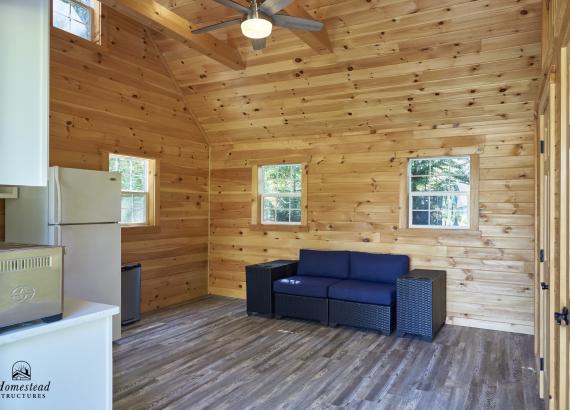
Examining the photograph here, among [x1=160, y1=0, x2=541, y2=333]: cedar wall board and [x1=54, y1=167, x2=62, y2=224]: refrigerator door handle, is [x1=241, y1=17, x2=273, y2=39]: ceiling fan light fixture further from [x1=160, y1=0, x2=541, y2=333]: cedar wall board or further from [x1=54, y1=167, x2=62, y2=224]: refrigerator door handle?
[x1=54, y1=167, x2=62, y2=224]: refrigerator door handle

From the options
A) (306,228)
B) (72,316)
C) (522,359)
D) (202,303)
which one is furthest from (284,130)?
(72,316)

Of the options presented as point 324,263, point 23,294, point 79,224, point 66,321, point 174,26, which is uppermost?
point 174,26

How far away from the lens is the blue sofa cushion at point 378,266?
195 inches

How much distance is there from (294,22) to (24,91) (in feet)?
6.72

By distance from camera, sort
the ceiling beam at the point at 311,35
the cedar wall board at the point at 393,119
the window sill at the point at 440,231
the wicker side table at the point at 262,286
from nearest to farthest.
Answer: the ceiling beam at the point at 311,35, the cedar wall board at the point at 393,119, the window sill at the point at 440,231, the wicker side table at the point at 262,286

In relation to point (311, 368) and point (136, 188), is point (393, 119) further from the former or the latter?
point (136, 188)

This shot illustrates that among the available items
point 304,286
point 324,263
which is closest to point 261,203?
point 324,263

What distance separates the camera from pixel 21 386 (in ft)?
5.17

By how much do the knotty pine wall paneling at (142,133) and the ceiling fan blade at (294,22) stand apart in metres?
2.61

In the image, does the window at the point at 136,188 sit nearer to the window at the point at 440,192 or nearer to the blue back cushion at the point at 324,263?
the blue back cushion at the point at 324,263

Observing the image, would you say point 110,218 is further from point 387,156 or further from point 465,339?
point 465,339

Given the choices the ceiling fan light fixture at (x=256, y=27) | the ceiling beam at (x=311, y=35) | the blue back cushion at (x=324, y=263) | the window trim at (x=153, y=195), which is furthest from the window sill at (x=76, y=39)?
the blue back cushion at (x=324, y=263)

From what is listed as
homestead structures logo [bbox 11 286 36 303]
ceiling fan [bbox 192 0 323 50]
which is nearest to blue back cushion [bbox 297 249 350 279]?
ceiling fan [bbox 192 0 323 50]

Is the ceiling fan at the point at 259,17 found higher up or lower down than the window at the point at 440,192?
higher up
